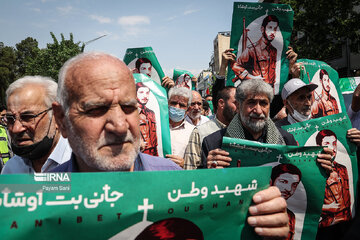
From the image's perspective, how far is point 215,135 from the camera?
2525 millimetres

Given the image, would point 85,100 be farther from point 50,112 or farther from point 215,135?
point 215,135

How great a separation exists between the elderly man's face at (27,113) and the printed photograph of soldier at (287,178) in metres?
1.87

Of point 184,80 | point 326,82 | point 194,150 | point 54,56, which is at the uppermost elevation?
point 54,56

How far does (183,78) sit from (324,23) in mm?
13454

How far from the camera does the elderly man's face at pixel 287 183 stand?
160cm

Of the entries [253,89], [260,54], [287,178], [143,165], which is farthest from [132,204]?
[260,54]

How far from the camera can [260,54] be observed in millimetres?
3010

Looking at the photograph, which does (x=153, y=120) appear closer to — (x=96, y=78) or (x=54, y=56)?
(x=96, y=78)

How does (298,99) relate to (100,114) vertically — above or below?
above

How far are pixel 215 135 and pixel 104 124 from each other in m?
1.47

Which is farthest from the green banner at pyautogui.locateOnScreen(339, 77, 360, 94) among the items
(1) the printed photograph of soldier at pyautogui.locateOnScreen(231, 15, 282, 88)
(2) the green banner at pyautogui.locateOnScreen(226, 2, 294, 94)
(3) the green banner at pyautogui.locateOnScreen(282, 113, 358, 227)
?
(3) the green banner at pyautogui.locateOnScreen(282, 113, 358, 227)

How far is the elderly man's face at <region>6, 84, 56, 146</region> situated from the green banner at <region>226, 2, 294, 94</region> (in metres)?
2.05

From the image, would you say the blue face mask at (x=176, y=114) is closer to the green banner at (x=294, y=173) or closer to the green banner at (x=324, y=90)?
the green banner at (x=324, y=90)
